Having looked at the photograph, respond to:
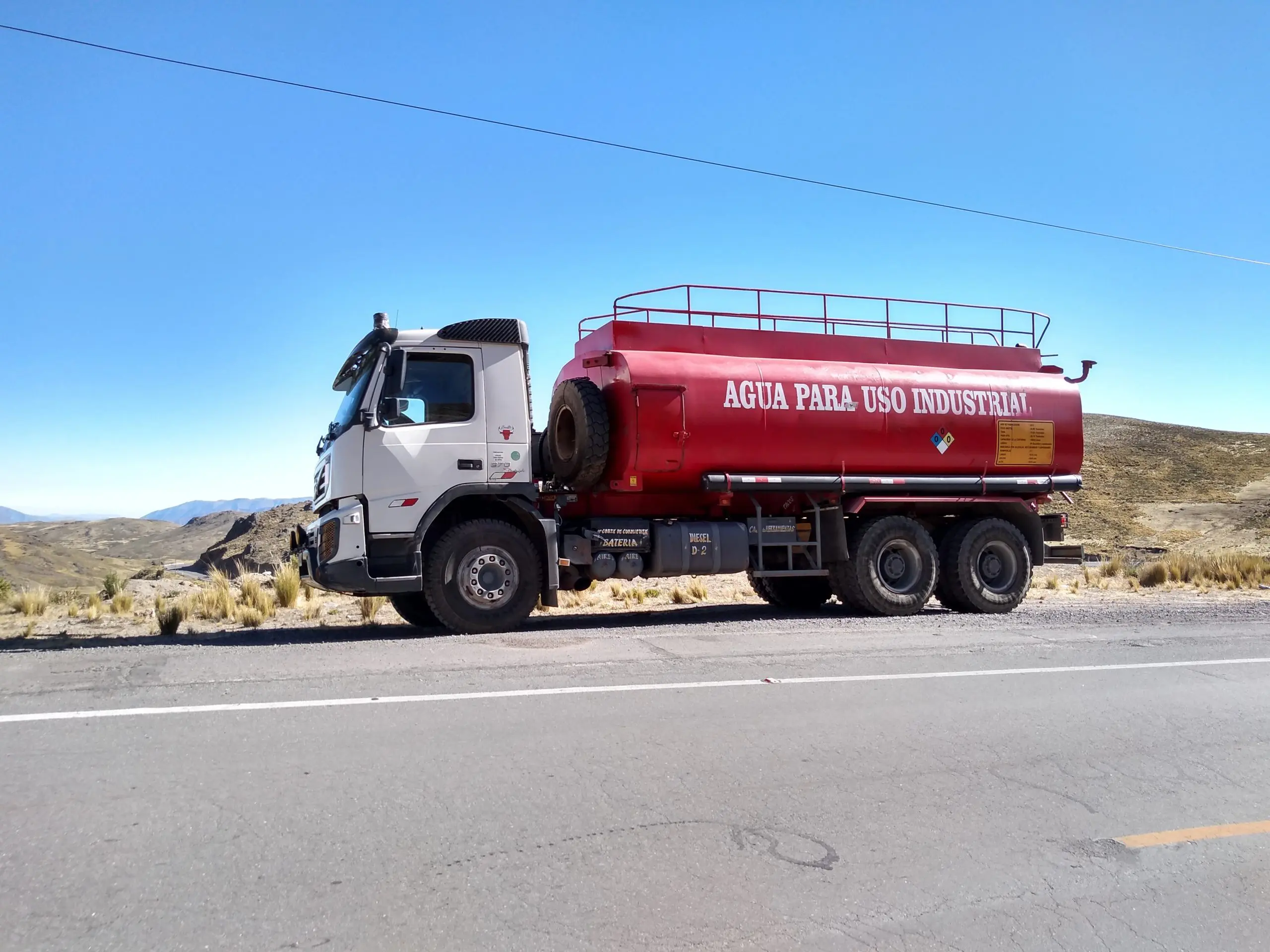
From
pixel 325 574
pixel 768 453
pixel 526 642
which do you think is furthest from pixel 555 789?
pixel 768 453

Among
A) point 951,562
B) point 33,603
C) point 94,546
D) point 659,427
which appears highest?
point 659,427

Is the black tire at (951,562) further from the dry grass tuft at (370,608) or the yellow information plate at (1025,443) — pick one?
the dry grass tuft at (370,608)

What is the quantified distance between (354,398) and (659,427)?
353 cm

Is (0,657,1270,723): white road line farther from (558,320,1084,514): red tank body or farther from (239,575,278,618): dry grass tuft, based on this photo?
(239,575,278,618): dry grass tuft

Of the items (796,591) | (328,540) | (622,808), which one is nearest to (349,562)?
(328,540)

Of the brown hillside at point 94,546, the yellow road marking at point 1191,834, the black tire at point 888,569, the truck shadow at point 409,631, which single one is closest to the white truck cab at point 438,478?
the truck shadow at point 409,631

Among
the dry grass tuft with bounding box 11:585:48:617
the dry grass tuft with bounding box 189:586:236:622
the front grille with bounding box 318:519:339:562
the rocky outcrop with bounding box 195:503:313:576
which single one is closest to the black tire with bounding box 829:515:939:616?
the front grille with bounding box 318:519:339:562

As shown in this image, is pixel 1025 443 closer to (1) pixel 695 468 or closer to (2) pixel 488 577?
(1) pixel 695 468

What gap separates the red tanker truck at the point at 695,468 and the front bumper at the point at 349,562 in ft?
0.07

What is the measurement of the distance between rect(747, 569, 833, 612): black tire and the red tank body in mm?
2250

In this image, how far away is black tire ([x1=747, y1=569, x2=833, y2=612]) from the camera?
15.0 m

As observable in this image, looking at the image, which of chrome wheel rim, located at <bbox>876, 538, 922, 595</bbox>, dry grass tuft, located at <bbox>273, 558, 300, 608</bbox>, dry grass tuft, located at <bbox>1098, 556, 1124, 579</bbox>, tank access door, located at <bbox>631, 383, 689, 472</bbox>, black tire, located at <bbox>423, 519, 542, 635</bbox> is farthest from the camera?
dry grass tuft, located at <bbox>1098, 556, 1124, 579</bbox>

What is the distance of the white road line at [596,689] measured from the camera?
20.2 feet

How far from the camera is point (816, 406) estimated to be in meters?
13.0
